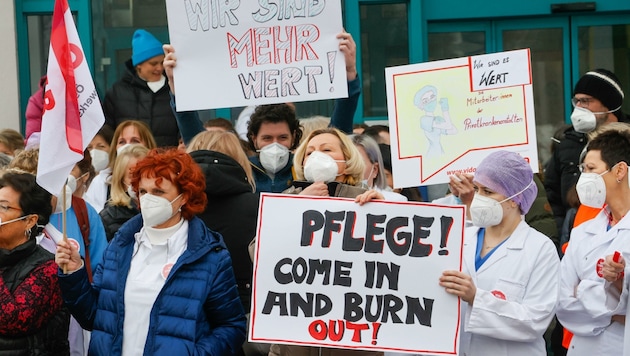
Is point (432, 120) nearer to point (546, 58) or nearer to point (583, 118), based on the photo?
point (583, 118)

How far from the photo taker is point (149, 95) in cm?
1027

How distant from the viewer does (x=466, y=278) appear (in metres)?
5.71

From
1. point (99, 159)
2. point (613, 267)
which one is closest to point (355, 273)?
point (613, 267)

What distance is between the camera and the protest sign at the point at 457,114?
718 centimetres

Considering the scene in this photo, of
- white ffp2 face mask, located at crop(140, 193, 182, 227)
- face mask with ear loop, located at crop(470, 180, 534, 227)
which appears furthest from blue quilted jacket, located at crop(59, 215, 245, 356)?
face mask with ear loop, located at crop(470, 180, 534, 227)

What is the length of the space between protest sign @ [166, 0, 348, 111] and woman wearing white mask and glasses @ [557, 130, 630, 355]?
5.07 feet

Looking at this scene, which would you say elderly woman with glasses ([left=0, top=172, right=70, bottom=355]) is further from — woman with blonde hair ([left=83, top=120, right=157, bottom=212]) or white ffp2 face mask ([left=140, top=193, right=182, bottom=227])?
woman with blonde hair ([left=83, top=120, right=157, bottom=212])

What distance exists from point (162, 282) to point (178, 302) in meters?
0.15

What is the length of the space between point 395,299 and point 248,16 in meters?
2.30

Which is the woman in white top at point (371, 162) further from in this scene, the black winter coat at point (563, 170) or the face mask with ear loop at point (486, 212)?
the black winter coat at point (563, 170)

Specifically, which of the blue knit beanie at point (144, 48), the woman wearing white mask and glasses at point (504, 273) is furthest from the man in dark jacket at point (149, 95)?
the woman wearing white mask and glasses at point (504, 273)

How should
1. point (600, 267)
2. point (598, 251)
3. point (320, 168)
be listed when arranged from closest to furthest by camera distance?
1. point (320, 168)
2. point (600, 267)
3. point (598, 251)

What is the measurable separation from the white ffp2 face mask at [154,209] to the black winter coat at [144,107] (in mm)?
4240

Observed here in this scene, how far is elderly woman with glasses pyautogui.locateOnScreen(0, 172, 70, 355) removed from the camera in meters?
6.07
